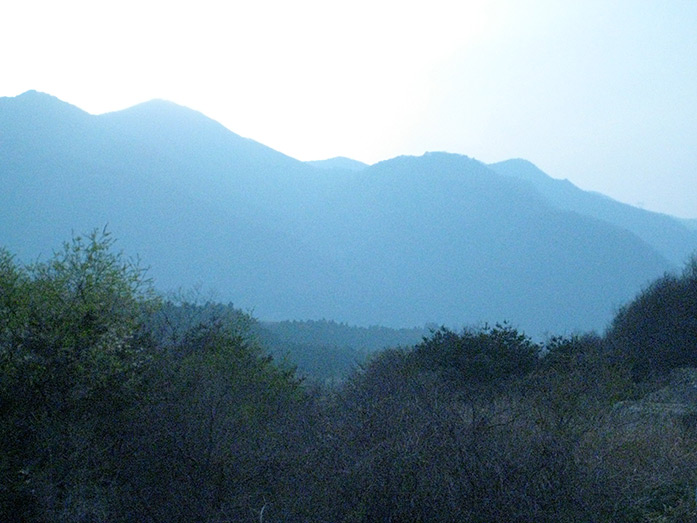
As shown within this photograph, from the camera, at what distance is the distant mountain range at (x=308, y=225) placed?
91.8 meters

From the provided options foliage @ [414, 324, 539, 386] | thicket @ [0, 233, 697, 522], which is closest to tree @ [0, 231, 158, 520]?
thicket @ [0, 233, 697, 522]

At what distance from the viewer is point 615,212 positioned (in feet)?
524

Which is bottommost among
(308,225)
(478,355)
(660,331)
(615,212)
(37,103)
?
(478,355)

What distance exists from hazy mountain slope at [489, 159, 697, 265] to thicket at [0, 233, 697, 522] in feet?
440

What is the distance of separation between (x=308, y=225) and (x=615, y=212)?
79.7 meters

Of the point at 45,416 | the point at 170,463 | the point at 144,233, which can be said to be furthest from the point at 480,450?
the point at 144,233

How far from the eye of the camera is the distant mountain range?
301 ft

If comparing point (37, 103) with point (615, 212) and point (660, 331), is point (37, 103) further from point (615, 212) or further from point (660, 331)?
point (615, 212)

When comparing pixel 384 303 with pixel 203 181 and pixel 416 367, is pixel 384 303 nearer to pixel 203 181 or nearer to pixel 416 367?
pixel 203 181

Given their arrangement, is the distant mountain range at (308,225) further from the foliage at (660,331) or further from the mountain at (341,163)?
the foliage at (660,331)

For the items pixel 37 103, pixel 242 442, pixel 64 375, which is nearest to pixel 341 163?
pixel 37 103

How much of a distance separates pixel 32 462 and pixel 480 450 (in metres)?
4.17

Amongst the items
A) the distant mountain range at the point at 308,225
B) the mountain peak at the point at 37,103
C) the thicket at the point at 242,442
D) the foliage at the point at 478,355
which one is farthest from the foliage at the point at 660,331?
the mountain peak at the point at 37,103

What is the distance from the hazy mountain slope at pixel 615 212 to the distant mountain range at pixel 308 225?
13.5 feet
